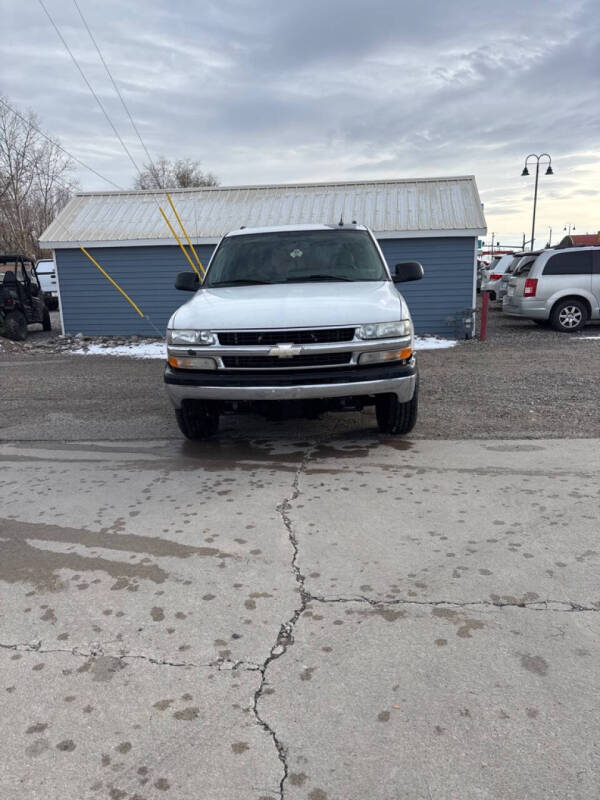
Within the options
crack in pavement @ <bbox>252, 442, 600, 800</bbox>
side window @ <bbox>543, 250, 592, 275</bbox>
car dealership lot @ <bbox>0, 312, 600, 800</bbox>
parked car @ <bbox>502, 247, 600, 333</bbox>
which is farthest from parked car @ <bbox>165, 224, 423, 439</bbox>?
side window @ <bbox>543, 250, 592, 275</bbox>

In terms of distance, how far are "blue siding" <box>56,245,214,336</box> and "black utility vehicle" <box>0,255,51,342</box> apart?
1.16m

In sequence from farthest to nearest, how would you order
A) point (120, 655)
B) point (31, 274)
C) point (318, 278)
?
1. point (31, 274)
2. point (318, 278)
3. point (120, 655)

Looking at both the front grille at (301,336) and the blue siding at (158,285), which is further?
the blue siding at (158,285)

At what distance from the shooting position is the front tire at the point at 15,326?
14.3 metres

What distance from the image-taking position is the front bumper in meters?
4.44

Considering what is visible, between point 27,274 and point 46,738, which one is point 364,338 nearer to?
point 46,738

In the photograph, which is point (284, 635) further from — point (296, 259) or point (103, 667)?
point (296, 259)

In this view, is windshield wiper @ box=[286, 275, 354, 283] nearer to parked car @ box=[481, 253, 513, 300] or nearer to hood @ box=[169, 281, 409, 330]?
hood @ box=[169, 281, 409, 330]

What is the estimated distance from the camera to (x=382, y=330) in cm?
446

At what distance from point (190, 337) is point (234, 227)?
9900 millimetres

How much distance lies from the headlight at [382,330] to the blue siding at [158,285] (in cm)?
903

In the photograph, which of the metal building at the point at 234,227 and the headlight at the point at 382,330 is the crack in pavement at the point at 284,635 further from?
the metal building at the point at 234,227

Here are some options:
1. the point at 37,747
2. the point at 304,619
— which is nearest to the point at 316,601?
the point at 304,619

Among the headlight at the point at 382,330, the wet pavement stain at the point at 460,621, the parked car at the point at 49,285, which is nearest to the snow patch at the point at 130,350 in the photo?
the headlight at the point at 382,330
